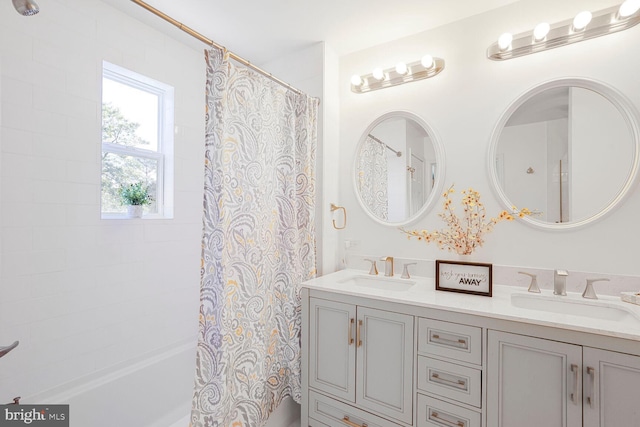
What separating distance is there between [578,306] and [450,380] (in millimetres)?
753

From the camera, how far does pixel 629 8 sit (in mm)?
1414

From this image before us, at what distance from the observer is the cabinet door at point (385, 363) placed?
4.85ft

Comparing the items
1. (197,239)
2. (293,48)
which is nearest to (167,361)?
(197,239)

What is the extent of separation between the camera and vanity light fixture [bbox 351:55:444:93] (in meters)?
1.93

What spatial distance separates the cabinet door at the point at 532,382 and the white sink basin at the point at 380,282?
2.19 ft

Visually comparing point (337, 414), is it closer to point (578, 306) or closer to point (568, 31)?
point (578, 306)

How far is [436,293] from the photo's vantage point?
1655 mm

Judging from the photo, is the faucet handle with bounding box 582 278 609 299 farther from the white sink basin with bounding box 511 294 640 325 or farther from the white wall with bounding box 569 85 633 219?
the white wall with bounding box 569 85 633 219

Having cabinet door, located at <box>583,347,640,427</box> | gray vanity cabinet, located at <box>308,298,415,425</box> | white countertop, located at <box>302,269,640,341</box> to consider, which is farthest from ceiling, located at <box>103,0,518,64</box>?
cabinet door, located at <box>583,347,640,427</box>

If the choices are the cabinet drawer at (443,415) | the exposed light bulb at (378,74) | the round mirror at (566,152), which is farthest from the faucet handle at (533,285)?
the exposed light bulb at (378,74)

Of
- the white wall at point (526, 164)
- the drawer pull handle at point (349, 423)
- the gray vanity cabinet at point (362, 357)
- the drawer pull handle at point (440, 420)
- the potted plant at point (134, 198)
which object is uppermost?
the white wall at point (526, 164)

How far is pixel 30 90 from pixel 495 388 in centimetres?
267

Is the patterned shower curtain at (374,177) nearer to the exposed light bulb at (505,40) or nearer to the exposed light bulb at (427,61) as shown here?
the exposed light bulb at (427,61)

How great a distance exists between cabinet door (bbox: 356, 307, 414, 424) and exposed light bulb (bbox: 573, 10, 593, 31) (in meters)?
1.74
